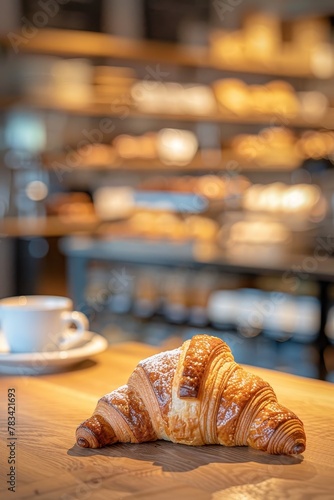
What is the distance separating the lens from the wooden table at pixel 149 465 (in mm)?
1025

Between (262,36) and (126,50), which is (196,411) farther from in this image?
(262,36)

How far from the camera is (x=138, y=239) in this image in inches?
217

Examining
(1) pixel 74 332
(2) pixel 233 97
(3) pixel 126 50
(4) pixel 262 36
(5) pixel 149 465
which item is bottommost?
(5) pixel 149 465

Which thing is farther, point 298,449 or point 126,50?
point 126,50

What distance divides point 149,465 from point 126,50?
5242mm

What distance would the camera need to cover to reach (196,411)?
1175 millimetres

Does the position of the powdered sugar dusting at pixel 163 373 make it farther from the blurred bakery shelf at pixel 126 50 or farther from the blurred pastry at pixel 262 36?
the blurred pastry at pixel 262 36

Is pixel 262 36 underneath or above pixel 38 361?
above

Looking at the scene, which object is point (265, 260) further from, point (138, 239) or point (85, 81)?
point (85, 81)

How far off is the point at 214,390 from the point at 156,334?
3452 millimetres

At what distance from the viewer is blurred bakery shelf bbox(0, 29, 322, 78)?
5.63 m

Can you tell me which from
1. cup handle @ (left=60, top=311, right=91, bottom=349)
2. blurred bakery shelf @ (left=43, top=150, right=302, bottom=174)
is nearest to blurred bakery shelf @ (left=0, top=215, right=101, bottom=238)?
blurred bakery shelf @ (left=43, top=150, right=302, bottom=174)

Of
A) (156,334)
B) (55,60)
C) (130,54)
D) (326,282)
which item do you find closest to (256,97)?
(130,54)

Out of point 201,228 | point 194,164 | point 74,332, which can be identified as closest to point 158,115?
point 194,164
